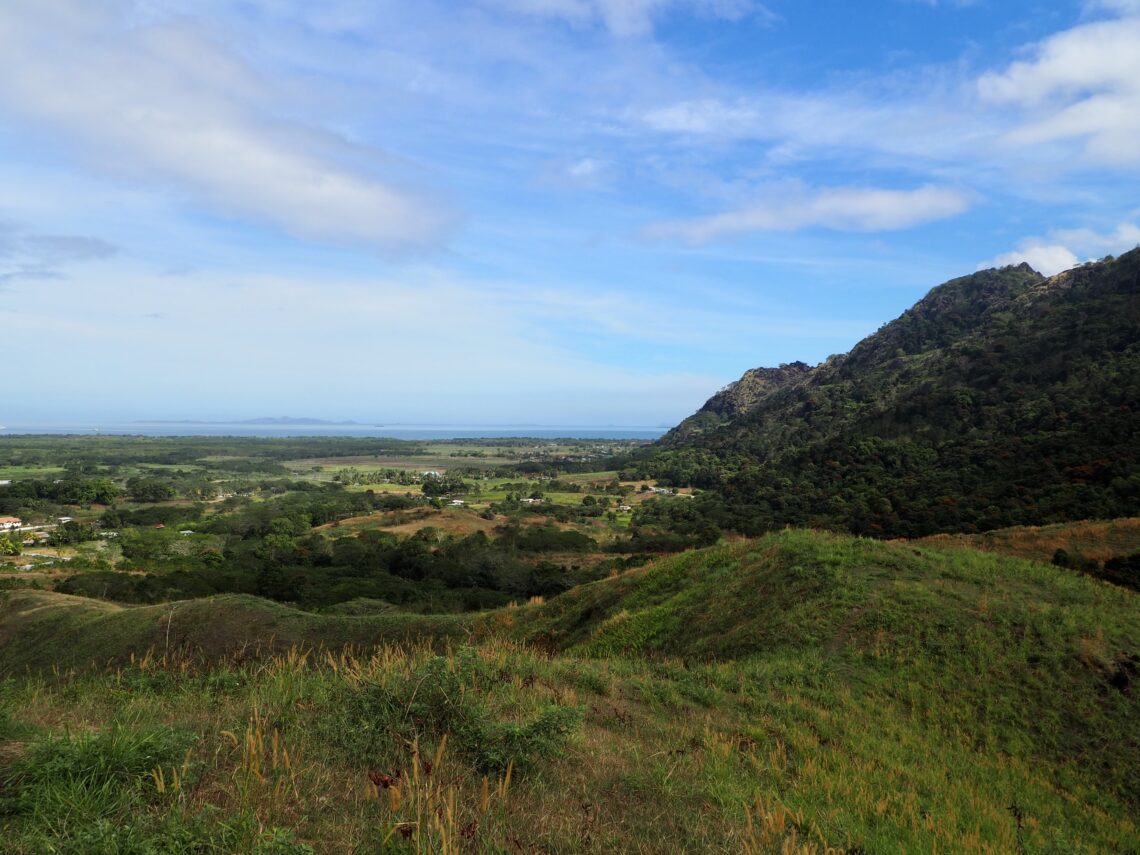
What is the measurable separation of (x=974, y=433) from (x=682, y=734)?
73178 millimetres

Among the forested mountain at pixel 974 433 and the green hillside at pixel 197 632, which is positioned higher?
the forested mountain at pixel 974 433

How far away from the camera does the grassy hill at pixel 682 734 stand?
412 centimetres

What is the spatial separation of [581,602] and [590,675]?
12.9 metres

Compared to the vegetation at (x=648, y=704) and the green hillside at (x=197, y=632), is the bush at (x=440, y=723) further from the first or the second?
the green hillside at (x=197, y=632)

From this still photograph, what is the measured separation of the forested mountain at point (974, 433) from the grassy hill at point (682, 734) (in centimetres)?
2744

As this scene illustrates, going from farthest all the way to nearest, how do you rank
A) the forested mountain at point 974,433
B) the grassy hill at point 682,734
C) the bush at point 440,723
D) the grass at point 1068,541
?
the forested mountain at point 974,433 < the grass at point 1068,541 < the bush at point 440,723 < the grassy hill at point 682,734

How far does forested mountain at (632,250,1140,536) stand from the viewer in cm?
4219

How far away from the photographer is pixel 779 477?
7981 centimetres

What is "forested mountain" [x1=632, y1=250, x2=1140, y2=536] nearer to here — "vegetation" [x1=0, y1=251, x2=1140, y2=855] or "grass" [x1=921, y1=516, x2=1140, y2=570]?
"vegetation" [x1=0, y1=251, x2=1140, y2=855]

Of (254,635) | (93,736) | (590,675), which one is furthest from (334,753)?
(254,635)

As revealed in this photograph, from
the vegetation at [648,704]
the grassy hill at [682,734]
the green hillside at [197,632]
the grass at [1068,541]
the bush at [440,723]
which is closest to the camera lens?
the grassy hill at [682,734]

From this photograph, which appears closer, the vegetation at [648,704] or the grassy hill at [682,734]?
the grassy hill at [682,734]

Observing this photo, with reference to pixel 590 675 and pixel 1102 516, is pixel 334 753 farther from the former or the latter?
pixel 1102 516

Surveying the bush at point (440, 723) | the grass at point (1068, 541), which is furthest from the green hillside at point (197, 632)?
the grass at point (1068, 541)
